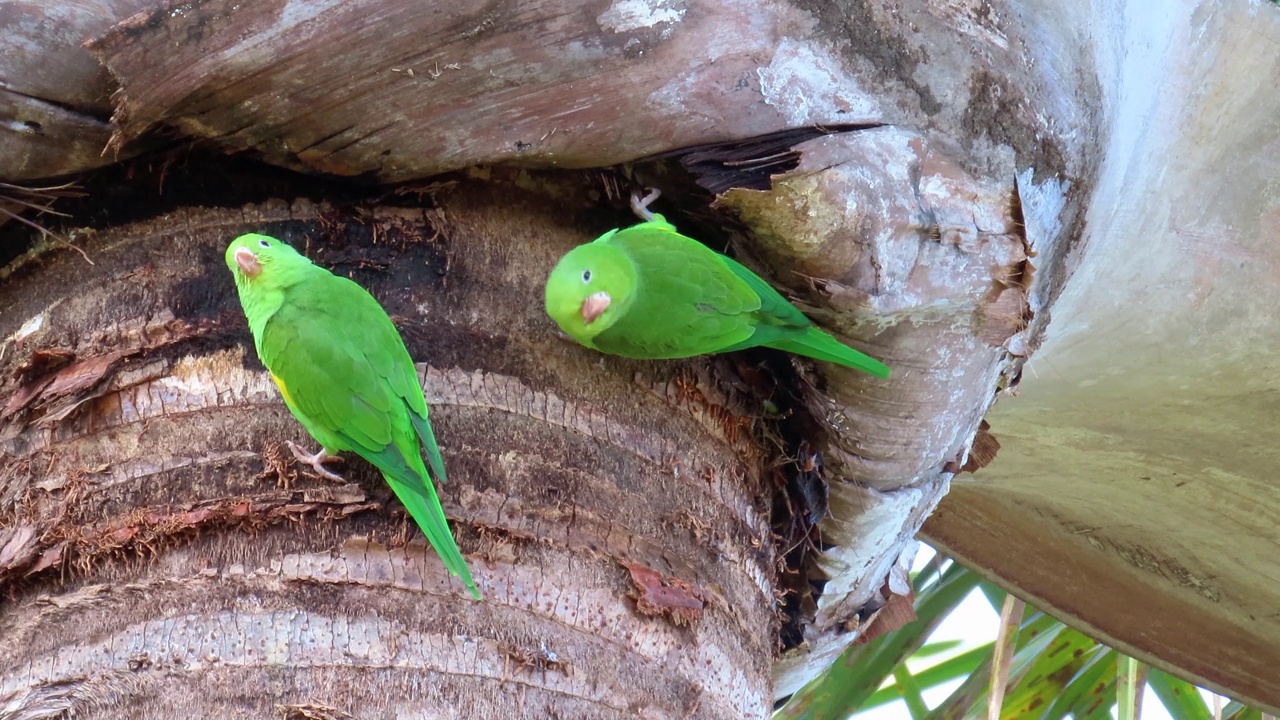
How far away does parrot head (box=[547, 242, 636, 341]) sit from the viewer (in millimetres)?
1750

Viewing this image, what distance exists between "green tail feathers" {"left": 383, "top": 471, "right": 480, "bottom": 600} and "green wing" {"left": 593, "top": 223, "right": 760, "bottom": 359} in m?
0.40

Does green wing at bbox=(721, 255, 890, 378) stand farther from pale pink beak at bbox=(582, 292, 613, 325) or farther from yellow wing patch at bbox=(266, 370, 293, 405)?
yellow wing patch at bbox=(266, 370, 293, 405)

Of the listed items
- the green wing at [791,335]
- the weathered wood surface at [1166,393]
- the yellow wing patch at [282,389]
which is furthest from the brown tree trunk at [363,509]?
the weathered wood surface at [1166,393]

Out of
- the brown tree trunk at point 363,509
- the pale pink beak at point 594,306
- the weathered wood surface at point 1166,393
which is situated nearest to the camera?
the brown tree trunk at point 363,509

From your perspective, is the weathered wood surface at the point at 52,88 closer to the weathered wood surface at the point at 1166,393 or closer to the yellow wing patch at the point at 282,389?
the yellow wing patch at the point at 282,389

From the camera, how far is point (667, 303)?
1945mm

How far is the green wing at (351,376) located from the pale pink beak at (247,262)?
0.06 meters

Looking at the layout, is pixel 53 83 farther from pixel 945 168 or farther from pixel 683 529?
pixel 945 168

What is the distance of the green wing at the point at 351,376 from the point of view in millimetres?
1652

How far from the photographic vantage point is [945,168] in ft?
5.84

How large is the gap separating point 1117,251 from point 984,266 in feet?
1.92

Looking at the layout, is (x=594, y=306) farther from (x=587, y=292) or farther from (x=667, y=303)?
(x=667, y=303)

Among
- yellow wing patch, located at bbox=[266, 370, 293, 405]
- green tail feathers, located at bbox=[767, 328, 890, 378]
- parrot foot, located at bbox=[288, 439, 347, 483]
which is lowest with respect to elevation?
parrot foot, located at bbox=[288, 439, 347, 483]

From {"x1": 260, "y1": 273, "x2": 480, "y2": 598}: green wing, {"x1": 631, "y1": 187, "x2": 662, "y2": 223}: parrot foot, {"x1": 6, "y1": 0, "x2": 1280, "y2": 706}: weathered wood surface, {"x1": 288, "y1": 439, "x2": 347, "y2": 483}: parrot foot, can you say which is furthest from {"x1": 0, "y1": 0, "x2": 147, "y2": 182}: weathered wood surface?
{"x1": 631, "y1": 187, "x2": 662, "y2": 223}: parrot foot
